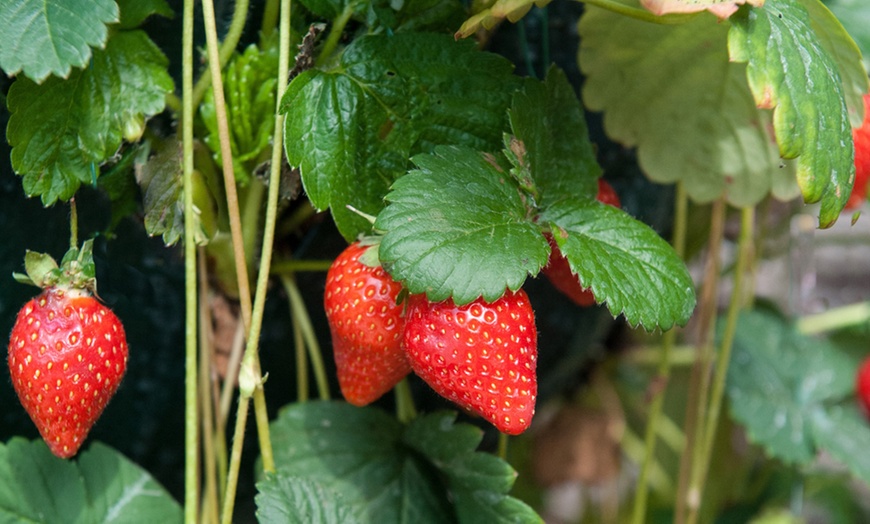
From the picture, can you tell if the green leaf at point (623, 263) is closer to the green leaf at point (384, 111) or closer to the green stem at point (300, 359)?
the green leaf at point (384, 111)

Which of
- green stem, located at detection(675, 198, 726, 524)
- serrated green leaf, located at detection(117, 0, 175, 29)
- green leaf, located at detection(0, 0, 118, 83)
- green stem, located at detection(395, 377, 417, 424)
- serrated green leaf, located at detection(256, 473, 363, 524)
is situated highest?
green leaf, located at detection(0, 0, 118, 83)

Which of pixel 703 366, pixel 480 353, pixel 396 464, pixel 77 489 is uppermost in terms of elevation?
pixel 480 353

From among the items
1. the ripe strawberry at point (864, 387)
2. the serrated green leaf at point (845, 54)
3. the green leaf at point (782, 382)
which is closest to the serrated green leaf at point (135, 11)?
the serrated green leaf at point (845, 54)

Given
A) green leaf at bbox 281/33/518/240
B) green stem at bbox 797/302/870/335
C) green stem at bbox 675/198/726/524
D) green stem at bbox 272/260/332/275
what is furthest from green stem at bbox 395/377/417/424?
green stem at bbox 797/302/870/335

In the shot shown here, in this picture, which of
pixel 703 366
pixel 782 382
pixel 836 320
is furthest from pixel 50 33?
pixel 836 320

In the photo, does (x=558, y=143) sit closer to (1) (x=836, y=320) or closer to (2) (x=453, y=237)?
(2) (x=453, y=237)

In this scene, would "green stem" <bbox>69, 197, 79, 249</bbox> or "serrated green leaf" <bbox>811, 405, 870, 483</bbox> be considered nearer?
"green stem" <bbox>69, 197, 79, 249</bbox>

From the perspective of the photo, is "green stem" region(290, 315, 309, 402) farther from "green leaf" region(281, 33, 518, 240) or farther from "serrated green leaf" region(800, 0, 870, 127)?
"serrated green leaf" region(800, 0, 870, 127)
